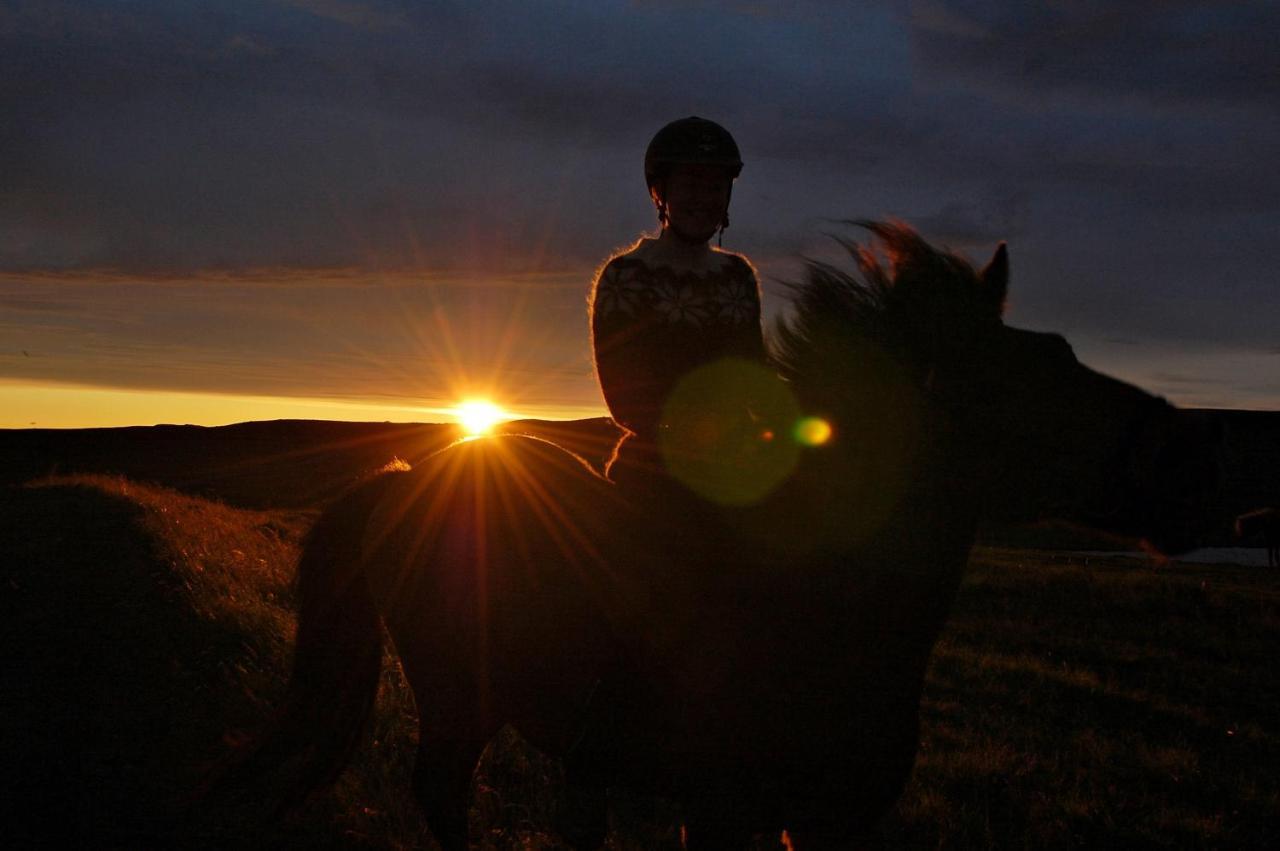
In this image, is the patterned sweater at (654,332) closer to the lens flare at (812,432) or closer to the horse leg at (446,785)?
the lens flare at (812,432)

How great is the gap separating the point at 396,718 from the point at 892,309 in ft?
18.0

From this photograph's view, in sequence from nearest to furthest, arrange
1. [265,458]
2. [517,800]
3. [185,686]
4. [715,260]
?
[715,260] < [517,800] < [185,686] < [265,458]

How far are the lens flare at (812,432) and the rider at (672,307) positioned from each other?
270 millimetres

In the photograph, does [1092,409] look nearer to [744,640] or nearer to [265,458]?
[744,640]

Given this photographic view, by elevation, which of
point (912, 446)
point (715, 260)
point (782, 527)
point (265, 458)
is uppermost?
point (715, 260)

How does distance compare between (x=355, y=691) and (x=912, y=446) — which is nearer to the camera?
(x=912, y=446)

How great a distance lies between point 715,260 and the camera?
424cm

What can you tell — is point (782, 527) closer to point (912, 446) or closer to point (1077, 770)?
point (912, 446)

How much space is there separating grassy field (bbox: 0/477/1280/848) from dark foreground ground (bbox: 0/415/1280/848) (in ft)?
0.08

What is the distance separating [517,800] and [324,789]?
62.1 inches

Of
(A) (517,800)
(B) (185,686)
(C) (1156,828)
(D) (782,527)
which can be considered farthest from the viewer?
(B) (185,686)

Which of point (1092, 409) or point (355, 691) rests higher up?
point (1092, 409)

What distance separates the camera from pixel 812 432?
3.57m

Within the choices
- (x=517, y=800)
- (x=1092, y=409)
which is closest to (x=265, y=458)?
(x=517, y=800)
